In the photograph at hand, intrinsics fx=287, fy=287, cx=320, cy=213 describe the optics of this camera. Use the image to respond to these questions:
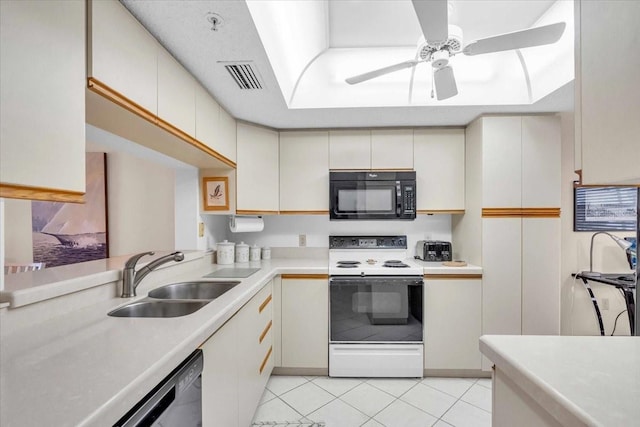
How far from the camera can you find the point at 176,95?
58.8 inches

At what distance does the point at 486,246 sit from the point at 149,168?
3.11m

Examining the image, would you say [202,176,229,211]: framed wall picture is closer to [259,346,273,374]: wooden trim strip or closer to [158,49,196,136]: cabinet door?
[158,49,196,136]: cabinet door

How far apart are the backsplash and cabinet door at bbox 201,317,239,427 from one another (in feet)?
5.08

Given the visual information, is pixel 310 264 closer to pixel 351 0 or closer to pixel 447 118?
pixel 447 118

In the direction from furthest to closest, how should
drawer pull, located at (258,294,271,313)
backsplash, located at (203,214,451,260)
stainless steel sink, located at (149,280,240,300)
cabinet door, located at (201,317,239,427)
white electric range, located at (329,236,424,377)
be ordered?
backsplash, located at (203,214,451,260) → white electric range, located at (329,236,424,377) → drawer pull, located at (258,294,271,313) → stainless steel sink, located at (149,280,240,300) → cabinet door, located at (201,317,239,427)

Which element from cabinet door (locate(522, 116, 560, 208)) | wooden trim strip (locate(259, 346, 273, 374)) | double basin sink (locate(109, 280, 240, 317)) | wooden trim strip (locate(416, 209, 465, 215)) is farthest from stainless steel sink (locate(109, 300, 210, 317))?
cabinet door (locate(522, 116, 560, 208))

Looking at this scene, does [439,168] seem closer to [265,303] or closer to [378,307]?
[378,307]

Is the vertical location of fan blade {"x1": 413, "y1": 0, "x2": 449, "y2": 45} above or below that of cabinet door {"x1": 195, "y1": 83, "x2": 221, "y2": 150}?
above

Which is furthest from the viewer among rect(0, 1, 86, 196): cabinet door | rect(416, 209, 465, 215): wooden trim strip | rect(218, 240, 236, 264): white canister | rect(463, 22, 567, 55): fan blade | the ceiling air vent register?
rect(416, 209, 465, 215): wooden trim strip

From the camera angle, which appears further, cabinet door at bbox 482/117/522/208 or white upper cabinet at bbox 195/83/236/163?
cabinet door at bbox 482/117/522/208

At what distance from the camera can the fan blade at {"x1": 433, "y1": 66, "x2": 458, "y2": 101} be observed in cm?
157

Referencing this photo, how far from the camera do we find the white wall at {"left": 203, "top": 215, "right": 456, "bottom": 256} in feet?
9.41

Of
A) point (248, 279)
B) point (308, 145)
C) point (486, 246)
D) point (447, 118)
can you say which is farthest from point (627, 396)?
point (308, 145)

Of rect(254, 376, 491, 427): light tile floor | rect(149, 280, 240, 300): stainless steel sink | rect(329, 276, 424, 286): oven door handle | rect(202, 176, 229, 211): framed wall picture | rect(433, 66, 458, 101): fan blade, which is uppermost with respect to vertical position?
rect(433, 66, 458, 101): fan blade
